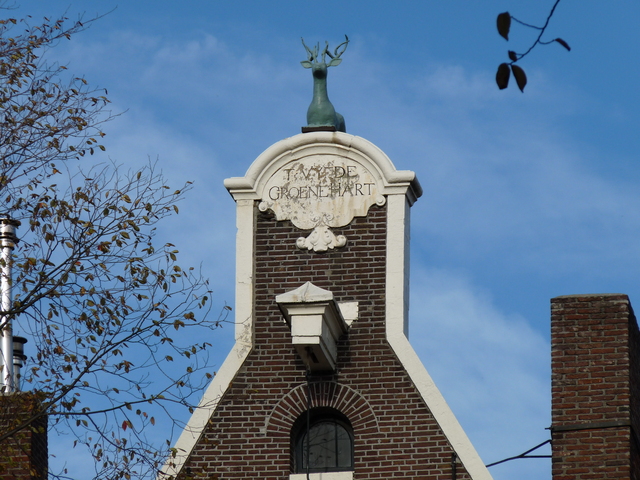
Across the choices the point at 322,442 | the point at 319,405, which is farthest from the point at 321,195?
the point at 322,442

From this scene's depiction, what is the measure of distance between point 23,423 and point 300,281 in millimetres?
5097

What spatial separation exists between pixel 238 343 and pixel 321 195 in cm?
225

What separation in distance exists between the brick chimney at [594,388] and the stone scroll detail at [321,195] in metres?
2.93

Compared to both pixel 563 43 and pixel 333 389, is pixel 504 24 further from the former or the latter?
pixel 333 389

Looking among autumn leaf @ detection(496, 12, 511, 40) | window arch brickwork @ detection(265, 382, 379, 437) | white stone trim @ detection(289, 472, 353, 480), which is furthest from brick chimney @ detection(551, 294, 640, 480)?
autumn leaf @ detection(496, 12, 511, 40)

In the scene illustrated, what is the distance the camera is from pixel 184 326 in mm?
15281

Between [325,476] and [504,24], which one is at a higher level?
[504,24]

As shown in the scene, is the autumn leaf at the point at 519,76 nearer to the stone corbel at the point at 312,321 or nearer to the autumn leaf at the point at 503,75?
the autumn leaf at the point at 503,75

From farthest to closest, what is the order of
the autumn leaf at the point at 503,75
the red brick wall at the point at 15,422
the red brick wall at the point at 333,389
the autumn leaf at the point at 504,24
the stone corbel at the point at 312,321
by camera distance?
the stone corbel at the point at 312,321, the red brick wall at the point at 333,389, the red brick wall at the point at 15,422, the autumn leaf at the point at 503,75, the autumn leaf at the point at 504,24

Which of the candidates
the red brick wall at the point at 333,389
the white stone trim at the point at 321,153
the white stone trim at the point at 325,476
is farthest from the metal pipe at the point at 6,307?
the white stone trim at the point at 325,476

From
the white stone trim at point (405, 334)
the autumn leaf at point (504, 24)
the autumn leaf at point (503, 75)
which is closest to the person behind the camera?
the autumn leaf at point (504, 24)

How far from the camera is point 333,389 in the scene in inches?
704

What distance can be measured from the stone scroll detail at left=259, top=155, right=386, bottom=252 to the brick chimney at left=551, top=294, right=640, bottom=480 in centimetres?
293

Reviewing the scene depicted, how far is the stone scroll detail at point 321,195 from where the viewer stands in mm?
18781
